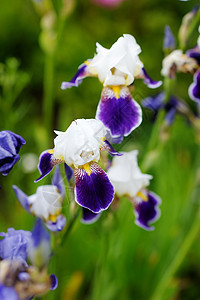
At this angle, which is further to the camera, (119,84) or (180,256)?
(180,256)

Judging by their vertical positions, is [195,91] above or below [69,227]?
above

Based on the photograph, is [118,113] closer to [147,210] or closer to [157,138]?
[147,210]

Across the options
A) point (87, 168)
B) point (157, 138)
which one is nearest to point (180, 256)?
point (157, 138)

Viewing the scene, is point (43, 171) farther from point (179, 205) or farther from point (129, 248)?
point (179, 205)

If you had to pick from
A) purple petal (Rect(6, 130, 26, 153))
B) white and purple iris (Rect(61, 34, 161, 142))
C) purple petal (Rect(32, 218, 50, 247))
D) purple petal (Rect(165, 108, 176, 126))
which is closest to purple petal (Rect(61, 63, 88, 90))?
white and purple iris (Rect(61, 34, 161, 142))

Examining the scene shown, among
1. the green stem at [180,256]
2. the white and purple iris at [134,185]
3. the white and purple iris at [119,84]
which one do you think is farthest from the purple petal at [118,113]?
the green stem at [180,256]

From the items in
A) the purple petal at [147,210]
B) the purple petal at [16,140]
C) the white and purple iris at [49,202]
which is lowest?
the purple petal at [147,210]

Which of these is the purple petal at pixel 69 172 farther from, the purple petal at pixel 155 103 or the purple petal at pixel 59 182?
the purple petal at pixel 155 103
